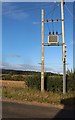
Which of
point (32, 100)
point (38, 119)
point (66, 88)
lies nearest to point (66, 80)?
point (66, 88)

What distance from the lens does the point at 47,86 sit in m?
29.2

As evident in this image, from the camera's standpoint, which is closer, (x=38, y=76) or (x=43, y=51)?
(x=43, y=51)

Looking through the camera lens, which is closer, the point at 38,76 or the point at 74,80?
the point at 74,80

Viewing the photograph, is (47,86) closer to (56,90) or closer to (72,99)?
(56,90)

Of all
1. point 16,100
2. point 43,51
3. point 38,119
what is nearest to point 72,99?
point 16,100

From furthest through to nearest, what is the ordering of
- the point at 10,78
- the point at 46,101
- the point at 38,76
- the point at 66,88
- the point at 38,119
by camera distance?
the point at 10,78
the point at 38,76
the point at 66,88
the point at 46,101
the point at 38,119

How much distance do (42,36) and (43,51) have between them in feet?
4.07

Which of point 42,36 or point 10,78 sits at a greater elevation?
point 42,36

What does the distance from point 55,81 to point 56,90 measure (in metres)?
0.75

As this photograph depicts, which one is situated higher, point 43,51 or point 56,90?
point 43,51

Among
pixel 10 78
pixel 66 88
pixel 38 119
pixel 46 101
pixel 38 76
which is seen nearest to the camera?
pixel 38 119

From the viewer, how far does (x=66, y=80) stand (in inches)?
1089

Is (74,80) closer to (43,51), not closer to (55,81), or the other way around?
(55,81)

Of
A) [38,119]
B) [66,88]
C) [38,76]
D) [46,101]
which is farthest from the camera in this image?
[38,76]
